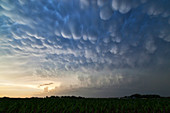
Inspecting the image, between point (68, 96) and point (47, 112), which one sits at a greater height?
point (68, 96)

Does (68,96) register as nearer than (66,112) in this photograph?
No

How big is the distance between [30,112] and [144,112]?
15487 millimetres

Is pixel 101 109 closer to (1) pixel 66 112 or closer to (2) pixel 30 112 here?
(1) pixel 66 112

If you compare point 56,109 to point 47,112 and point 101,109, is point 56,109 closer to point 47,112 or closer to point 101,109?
point 47,112

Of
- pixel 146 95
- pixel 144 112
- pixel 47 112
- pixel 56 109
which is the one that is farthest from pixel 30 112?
pixel 146 95

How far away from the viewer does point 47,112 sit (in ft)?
62.5

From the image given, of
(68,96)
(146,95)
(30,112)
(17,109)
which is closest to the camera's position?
(30,112)

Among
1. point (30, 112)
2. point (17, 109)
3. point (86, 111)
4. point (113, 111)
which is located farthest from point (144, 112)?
point (17, 109)

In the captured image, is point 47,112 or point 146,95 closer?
point 47,112

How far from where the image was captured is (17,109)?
2000 cm

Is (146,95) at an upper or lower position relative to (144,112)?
upper

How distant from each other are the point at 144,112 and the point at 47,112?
43.7 ft

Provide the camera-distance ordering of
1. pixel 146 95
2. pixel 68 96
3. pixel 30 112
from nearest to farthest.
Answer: pixel 30 112, pixel 68 96, pixel 146 95

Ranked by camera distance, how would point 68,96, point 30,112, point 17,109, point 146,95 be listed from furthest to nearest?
point 146,95
point 68,96
point 17,109
point 30,112
